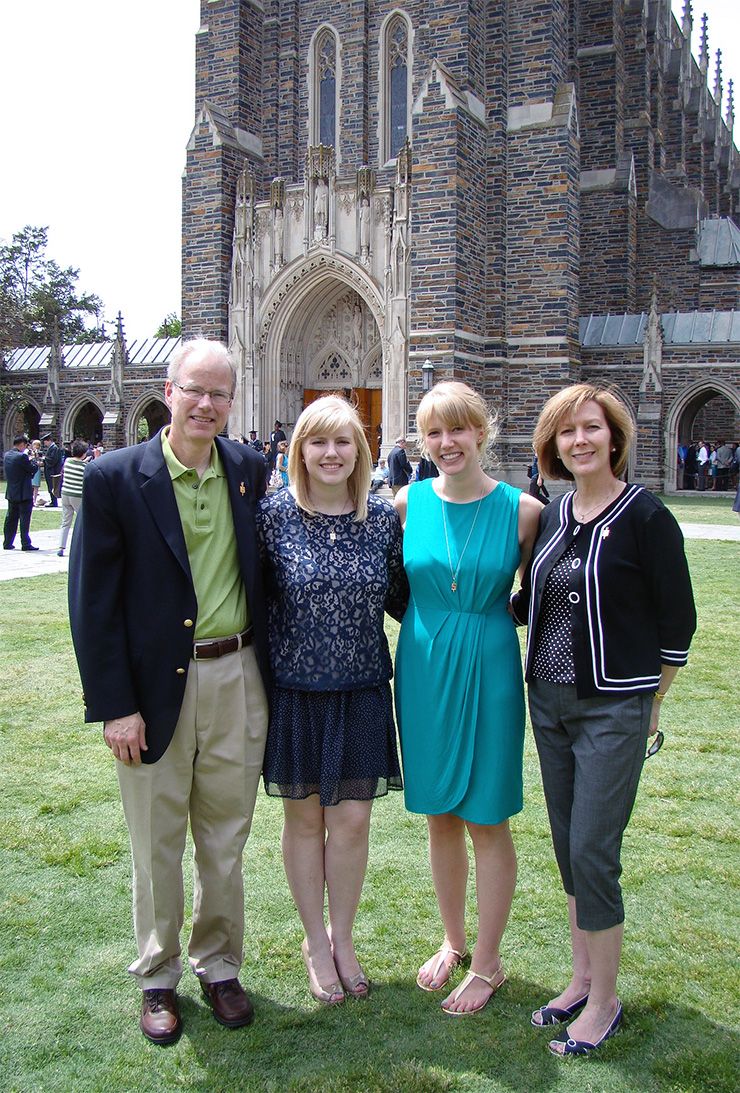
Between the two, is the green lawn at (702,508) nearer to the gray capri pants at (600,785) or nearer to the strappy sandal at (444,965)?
the strappy sandal at (444,965)

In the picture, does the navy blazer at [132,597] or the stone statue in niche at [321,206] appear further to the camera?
the stone statue in niche at [321,206]

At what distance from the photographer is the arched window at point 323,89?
21.2 m

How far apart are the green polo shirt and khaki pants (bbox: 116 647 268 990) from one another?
0.12m

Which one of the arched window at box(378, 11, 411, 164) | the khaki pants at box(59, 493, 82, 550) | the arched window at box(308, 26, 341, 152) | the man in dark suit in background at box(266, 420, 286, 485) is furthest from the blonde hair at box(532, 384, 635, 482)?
the arched window at box(308, 26, 341, 152)

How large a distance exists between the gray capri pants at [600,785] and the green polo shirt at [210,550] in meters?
0.97

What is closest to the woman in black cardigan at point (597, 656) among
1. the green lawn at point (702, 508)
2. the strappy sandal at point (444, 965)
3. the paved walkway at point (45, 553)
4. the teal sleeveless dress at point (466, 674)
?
the teal sleeveless dress at point (466, 674)

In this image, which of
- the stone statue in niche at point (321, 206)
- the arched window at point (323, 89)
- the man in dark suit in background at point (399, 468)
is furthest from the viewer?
the arched window at point (323, 89)

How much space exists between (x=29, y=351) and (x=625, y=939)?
110 feet

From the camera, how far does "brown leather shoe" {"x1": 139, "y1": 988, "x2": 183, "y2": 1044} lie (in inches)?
100.0

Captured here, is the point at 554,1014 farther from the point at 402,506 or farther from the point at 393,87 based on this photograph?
the point at 393,87

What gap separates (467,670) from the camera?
272 cm

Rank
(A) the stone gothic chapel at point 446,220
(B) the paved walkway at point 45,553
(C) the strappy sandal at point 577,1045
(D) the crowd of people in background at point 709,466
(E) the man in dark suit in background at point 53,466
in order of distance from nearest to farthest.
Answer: (C) the strappy sandal at point 577,1045 < (B) the paved walkway at point 45,553 < (A) the stone gothic chapel at point 446,220 < (E) the man in dark suit in background at point 53,466 < (D) the crowd of people in background at point 709,466

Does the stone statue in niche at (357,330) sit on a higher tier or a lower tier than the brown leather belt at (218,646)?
higher

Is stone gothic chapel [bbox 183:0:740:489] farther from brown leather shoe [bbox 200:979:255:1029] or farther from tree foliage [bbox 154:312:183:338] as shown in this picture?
tree foliage [bbox 154:312:183:338]
